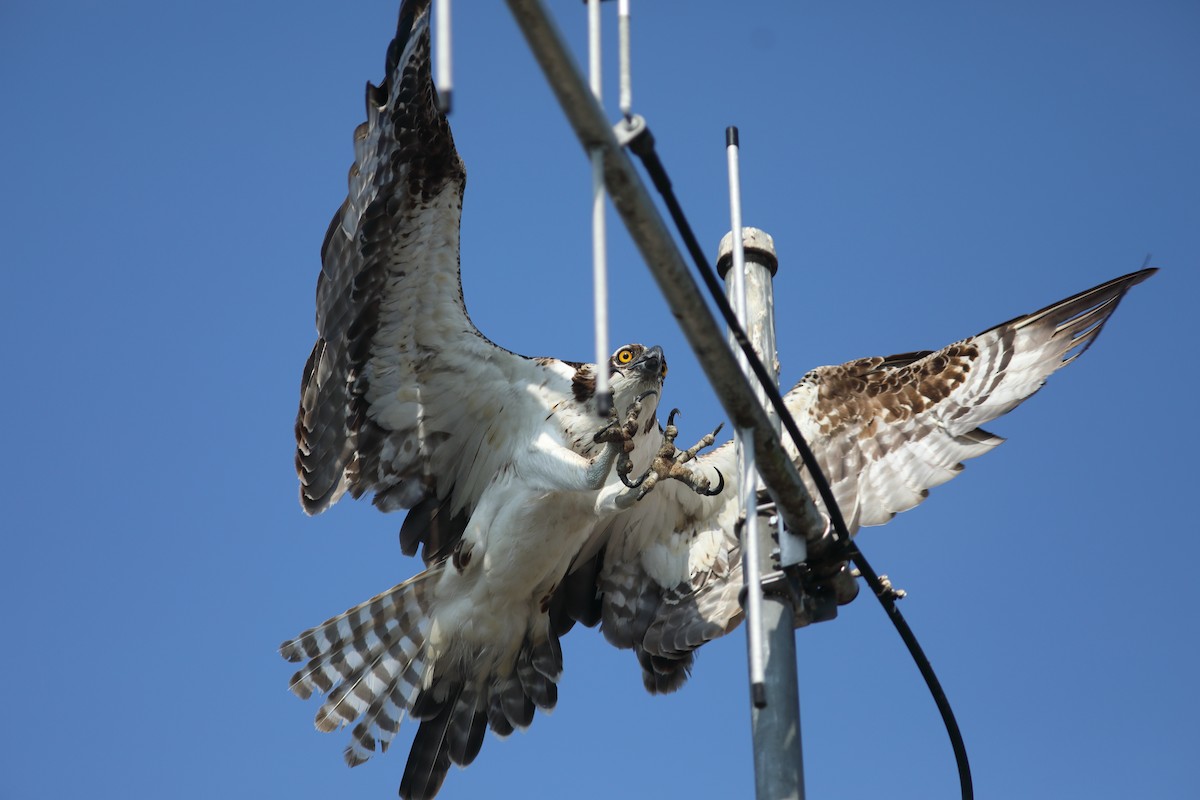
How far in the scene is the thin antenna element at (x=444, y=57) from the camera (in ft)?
10.7

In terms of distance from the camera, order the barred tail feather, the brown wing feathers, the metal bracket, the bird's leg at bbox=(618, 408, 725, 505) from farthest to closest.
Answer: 1. the barred tail feather
2. the brown wing feathers
3. the bird's leg at bbox=(618, 408, 725, 505)
4. the metal bracket

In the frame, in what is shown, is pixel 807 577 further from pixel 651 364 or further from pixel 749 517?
pixel 651 364

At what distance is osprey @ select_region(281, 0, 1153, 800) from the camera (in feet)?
26.0

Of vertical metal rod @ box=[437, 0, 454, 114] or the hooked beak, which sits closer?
vertical metal rod @ box=[437, 0, 454, 114]

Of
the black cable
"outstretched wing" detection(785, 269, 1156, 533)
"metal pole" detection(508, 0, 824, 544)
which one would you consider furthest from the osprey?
"metal pole" detection(508, 0, 824, 544)

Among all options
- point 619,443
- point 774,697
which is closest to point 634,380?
point 619,443

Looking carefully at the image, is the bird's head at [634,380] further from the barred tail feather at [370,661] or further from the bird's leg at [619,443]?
the barred tail feather at [370,661]

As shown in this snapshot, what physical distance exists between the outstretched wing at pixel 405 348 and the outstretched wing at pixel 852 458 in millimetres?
1101

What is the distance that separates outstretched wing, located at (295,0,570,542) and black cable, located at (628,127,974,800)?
11.0 ft

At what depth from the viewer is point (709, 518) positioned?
8.85m

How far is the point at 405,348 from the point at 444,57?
16.7 feet

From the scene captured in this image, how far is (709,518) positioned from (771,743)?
13.7 ft

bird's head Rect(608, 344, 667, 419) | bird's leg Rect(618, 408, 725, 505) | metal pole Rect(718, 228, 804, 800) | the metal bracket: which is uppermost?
bird's head Rect(608, 344, 667, 419)

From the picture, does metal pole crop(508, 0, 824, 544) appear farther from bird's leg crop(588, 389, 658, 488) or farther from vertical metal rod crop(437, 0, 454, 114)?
bird's leg crop(588, 389, 658, 488)
